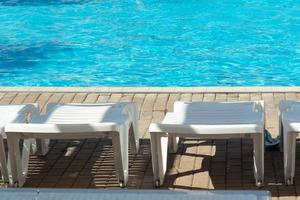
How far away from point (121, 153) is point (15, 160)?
0.80 m

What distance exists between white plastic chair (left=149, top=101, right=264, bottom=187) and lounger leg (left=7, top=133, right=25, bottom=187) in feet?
3.28

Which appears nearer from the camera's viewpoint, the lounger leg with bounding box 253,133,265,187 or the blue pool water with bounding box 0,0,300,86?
the lounger leg with bounding box 253,133,265,187

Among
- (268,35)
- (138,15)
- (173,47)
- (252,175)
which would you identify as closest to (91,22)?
(138,15)

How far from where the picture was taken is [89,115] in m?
5.36

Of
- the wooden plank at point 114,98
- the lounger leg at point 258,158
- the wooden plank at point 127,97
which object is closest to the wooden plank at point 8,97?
the wooden plank at point 114,98

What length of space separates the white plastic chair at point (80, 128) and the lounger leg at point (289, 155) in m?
1.16

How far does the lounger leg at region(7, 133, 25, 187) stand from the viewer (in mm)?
4943

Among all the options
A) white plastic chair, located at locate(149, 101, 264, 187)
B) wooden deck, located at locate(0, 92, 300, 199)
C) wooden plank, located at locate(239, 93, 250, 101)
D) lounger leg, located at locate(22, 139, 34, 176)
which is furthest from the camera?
wooden plank, located at locate(239, 93, 250, 101)

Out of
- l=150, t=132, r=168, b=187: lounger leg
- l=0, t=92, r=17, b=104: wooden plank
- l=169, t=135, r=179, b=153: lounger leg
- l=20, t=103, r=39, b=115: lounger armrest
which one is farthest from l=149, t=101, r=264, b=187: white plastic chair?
l=0, t=92, r=17, b=104: wooden plank

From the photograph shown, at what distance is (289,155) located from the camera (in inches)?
190

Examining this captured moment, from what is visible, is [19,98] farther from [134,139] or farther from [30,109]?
[134,139]

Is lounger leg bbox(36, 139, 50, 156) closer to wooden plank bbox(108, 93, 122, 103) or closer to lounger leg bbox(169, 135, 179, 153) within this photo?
lounger leg bbox(169, 135, 179, 153)

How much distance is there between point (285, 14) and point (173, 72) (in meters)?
4.27

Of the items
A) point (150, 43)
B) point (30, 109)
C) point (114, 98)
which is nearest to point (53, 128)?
point (30, 109)
